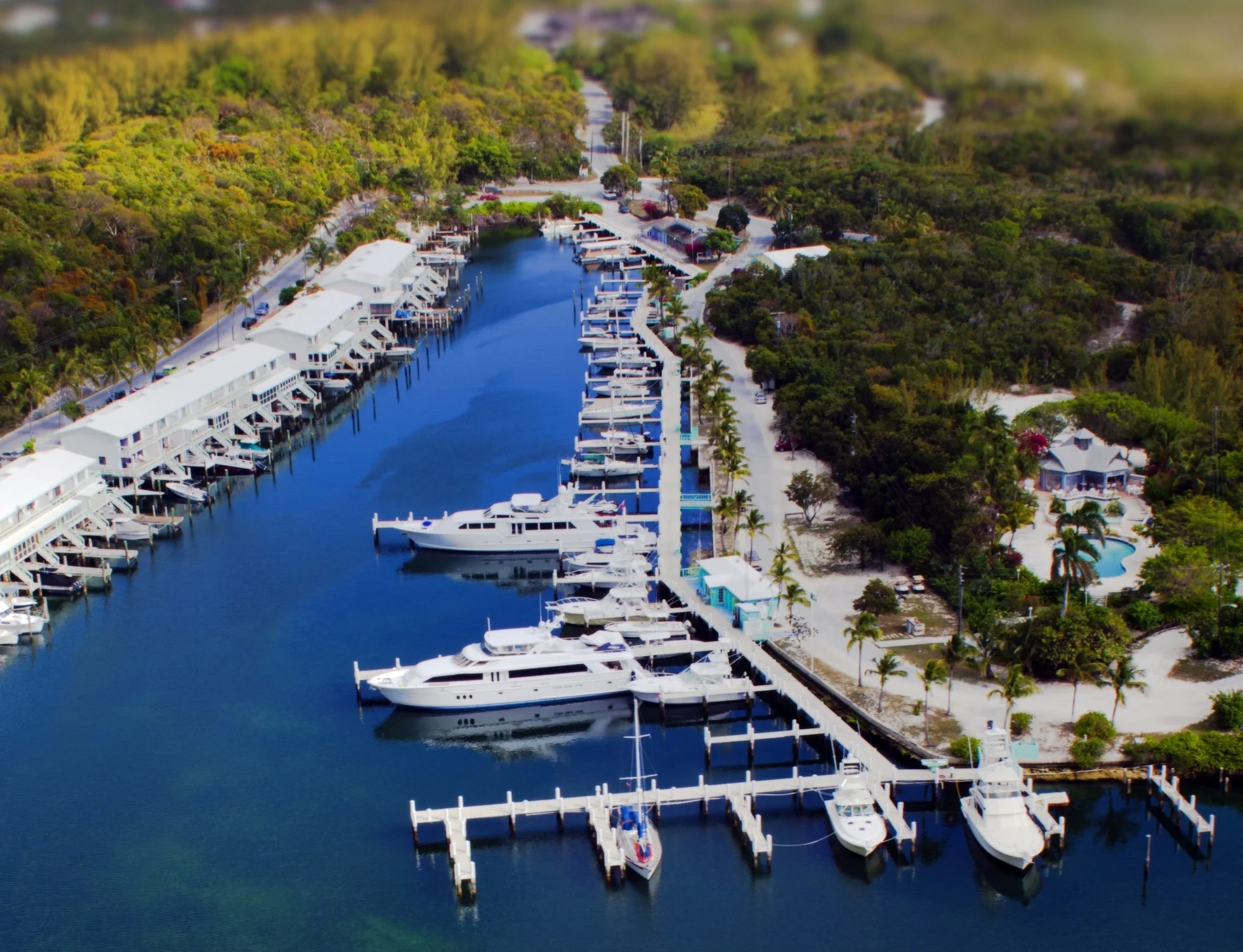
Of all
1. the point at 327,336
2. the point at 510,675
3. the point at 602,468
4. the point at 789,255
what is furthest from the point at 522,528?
the point at 789,255

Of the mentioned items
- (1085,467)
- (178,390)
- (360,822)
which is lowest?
(360,822)

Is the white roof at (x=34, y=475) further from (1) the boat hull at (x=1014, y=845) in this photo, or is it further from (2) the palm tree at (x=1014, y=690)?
(1) the boat hull at (x=1014, y=845)

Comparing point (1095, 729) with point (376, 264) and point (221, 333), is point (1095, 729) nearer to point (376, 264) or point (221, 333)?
point (221, 333)

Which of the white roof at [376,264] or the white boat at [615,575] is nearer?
the white boat at [615,575]

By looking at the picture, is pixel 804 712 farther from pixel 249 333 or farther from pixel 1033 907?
pixel 249 333

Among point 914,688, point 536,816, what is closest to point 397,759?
point 536,816

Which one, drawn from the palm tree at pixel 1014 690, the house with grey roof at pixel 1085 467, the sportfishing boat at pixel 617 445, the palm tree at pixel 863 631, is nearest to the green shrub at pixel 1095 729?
the palm tree at pixel 1014 690

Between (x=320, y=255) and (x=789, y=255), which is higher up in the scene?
(x=320, y=255)
